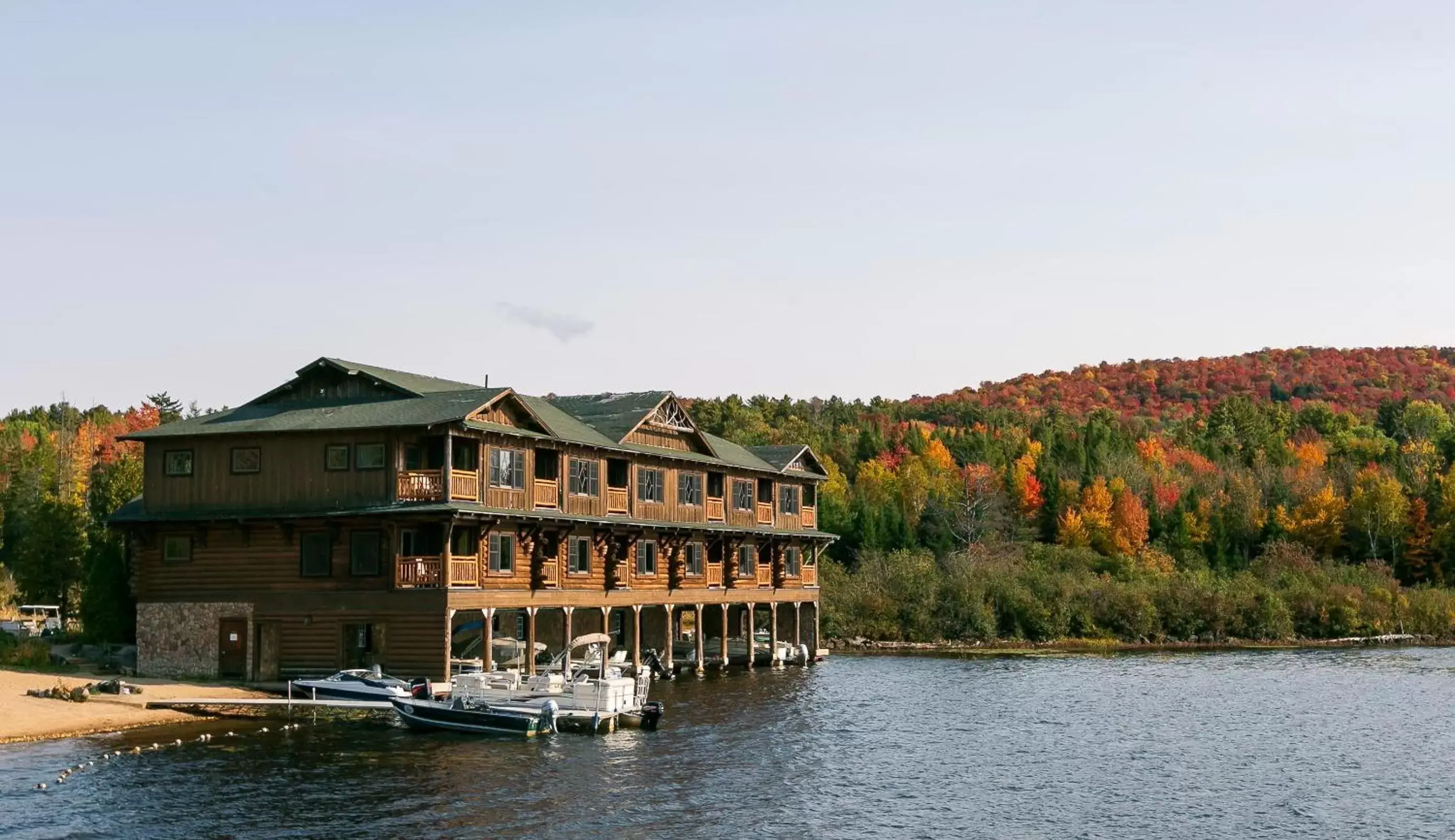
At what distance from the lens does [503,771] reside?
40.5 metres

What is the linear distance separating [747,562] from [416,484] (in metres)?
28.3

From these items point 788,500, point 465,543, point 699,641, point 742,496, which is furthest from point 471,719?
point 788,500

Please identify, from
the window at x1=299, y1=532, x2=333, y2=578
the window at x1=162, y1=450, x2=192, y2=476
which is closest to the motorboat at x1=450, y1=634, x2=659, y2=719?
the window at x1=299, y1=532, x2=333, y2=578

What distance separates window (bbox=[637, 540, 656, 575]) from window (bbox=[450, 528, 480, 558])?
12.6 metres

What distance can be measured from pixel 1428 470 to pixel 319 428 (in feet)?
362

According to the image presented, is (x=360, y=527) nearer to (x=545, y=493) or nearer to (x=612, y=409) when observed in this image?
(x=545, y=493)

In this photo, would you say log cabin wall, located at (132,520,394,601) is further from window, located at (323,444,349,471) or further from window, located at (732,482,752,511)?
window, located at (732,482,752,511)

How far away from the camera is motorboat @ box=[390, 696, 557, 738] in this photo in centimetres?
4688

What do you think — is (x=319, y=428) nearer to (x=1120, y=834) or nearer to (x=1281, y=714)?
(x=1120, y=834)

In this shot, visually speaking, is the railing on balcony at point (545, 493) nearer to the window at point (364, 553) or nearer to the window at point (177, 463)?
the window at point (364, 553)

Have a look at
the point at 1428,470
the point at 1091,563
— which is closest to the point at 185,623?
the point at 1091,563

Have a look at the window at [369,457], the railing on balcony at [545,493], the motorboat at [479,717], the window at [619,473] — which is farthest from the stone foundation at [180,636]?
the window at [619,473]

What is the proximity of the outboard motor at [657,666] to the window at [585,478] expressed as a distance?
9996 millimetres

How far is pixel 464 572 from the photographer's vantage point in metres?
52.9
